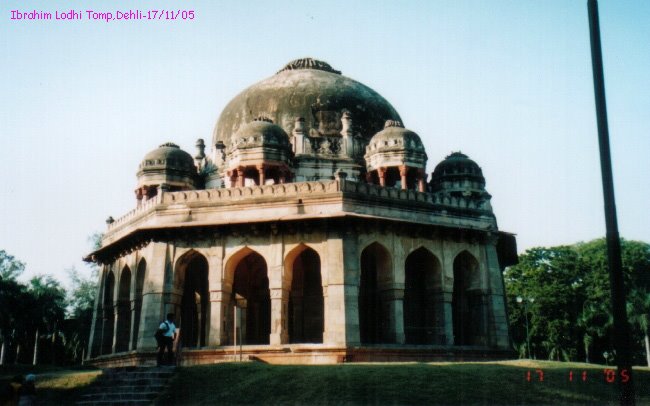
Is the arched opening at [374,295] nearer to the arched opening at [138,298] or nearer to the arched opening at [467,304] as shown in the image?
the arched opening at [467,304]

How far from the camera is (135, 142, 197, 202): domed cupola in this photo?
23.2 meters

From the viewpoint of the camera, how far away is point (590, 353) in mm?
36969

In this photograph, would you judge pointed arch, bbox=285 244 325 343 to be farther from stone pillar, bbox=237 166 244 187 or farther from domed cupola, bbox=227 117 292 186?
stone pillar, bbox=237 166 244 187

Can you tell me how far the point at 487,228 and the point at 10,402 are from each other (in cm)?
1465

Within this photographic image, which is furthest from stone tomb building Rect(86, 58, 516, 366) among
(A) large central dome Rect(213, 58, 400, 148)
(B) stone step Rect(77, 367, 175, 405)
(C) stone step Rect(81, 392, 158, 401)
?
(C) stone step Rect(81, 392, 158, 401)

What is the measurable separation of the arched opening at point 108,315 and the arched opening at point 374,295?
881 cm

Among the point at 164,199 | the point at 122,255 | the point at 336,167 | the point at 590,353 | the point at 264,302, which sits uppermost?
the point at 336,167

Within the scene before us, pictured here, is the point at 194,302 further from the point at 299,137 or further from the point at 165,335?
the point at 165,335

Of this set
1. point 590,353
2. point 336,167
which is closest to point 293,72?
point 336,167

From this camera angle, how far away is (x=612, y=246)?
588 cm

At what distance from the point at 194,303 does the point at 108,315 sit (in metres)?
3.49

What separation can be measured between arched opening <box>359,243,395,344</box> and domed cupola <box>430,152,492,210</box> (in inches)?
173

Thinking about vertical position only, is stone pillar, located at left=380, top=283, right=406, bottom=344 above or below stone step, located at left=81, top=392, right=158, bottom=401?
above

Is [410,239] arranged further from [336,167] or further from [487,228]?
[336,167]
